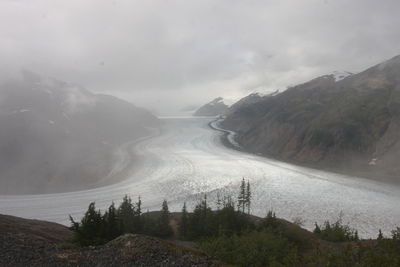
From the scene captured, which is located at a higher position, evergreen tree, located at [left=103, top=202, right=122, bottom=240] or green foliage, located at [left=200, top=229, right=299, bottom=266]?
evergreen tree, located at [left=103, top=202, right=122, bottom=240]

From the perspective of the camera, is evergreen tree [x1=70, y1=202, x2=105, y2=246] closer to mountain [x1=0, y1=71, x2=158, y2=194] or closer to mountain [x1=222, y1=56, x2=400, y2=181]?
mountain [x1=0, y1=71, x2=158, y2=194]

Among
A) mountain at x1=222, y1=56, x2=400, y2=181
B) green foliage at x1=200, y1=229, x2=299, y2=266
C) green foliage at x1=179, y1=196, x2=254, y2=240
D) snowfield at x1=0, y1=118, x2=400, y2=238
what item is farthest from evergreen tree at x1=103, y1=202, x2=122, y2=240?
mountain at x1=222, y1=56, x2=400, y2=181

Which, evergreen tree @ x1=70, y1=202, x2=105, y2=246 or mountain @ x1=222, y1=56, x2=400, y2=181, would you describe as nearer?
evergreen tree @ x1=70, y1=202, x2=105, y2=246

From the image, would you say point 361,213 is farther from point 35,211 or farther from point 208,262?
point 35,211

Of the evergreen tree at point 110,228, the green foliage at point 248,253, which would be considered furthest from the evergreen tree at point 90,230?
the green foliage at point 248,253

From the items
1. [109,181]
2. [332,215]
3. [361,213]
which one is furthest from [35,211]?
[361,213]

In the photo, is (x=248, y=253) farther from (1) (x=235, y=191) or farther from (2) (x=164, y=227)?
(1) (x=235, y=191)
